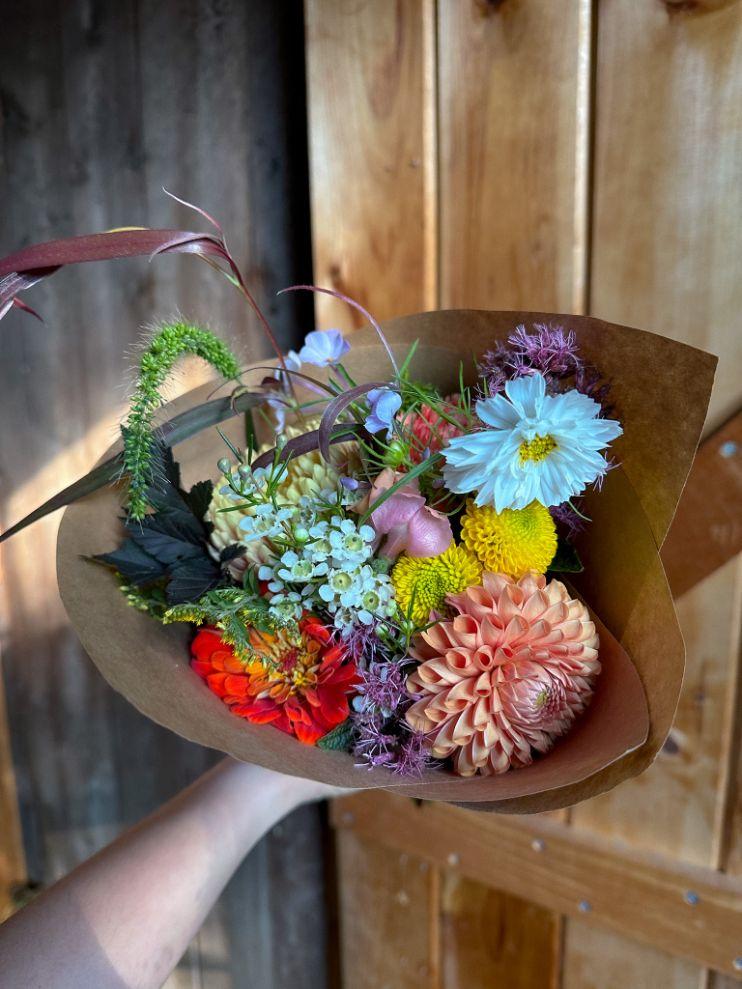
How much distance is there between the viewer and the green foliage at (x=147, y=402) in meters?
0.50

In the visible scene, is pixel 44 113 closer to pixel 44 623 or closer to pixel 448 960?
pixel 44 623

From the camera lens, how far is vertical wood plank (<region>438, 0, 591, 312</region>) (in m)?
0.86

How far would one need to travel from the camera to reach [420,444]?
20.5 inches

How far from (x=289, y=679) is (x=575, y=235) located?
0.70 metres

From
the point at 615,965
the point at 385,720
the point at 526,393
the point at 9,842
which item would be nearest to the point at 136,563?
the point at 385,720

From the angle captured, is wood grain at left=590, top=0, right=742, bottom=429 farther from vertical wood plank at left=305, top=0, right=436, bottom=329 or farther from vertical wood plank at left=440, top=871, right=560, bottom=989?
vertical wood plank at left=440, top=871, right=560, bottom=989

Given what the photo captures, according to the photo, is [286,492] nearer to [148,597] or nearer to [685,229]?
[148,597]

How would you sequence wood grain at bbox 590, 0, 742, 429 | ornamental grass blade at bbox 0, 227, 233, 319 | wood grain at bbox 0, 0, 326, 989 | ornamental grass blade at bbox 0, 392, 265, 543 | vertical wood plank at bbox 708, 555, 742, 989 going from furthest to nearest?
wood grain at bbox 0, 0, 326, 989
vertical wood plank at bbox 708, 555, 742, 989
wood grain at bbox 590, 0, 742, 429
ornamental grass blade at bbox 0, 392, 265, 543
ornamental grass blade at bbox 0, 227, 233, 319

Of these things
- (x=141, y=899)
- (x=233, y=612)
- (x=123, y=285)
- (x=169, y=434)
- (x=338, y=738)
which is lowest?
(x=141, y=899)

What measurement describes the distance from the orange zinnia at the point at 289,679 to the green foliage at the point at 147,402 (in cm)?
14

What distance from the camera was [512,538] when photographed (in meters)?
0.49

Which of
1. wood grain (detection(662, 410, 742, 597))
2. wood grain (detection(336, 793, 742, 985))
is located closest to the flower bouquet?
wood grain (detection(662, 410, 742, 597))

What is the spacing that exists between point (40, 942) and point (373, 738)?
0.36 m

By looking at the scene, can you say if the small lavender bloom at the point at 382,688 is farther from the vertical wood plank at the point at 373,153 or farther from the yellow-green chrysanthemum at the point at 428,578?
the vertical wood plank at the point at 373,153
